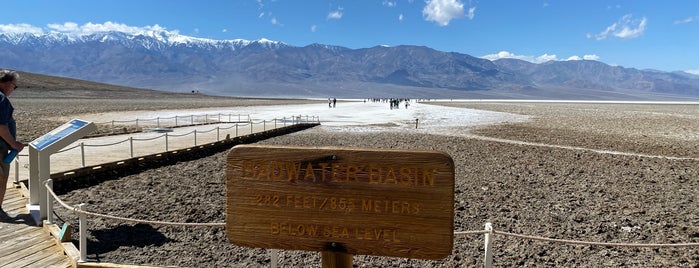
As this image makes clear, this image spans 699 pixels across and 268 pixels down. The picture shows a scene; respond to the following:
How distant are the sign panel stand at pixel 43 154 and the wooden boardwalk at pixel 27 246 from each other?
18 centimetres

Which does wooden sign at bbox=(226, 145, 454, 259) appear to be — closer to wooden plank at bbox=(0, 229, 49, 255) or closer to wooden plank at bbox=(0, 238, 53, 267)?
wooden plank at bbox=(0, 238, 53, 267)

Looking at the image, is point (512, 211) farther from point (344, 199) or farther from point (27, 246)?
point (27, 246)

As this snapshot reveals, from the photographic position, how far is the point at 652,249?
6871 mm

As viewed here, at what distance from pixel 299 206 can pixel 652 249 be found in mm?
6501

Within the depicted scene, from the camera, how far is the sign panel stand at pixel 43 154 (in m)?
5.91

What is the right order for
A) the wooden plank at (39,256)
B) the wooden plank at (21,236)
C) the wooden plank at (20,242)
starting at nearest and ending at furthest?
the wooden plank at (39,256) < the wooden plank at (20,242) < the wooden plank at (21,236)

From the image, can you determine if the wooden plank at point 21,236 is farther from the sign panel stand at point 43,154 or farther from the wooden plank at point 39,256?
the wooden plank at point 39,256

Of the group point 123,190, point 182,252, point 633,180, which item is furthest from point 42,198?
point 633,180

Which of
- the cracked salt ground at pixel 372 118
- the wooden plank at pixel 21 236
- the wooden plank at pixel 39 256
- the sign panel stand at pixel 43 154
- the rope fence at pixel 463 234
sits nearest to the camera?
the rope fence at pixel 463 234

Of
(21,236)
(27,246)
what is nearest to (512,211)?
(27,246)

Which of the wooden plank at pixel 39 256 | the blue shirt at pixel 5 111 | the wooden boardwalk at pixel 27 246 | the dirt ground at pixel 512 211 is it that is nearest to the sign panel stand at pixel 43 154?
the wooden boardwalk at pixel 27 246

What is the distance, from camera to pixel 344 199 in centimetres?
268

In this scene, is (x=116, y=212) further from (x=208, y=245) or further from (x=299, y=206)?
(x=299, y=206)

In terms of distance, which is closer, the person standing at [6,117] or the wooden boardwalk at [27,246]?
the wooden boardwalk at [27,246]
